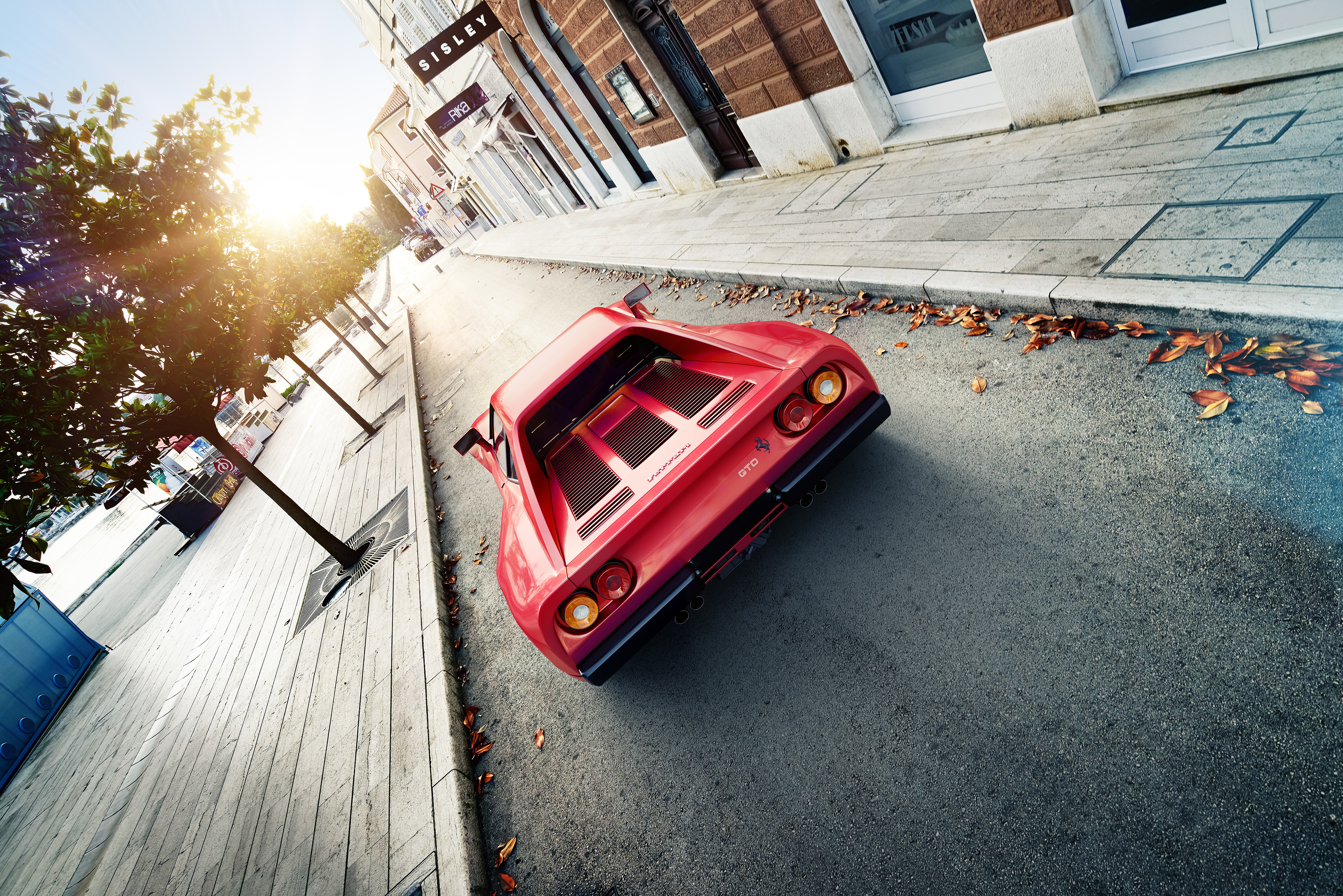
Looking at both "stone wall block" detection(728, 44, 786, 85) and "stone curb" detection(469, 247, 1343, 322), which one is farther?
"stone wall block" detection(728, 44, 786, 85)

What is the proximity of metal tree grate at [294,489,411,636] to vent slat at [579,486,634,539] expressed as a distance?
4.41 meters

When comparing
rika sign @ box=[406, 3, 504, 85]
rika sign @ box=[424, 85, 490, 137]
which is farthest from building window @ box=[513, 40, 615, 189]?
rika sign @ box=[406, 3, 504, 85]

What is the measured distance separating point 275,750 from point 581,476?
3734 millimetres

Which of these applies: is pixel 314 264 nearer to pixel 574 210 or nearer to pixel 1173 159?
pixel 574 210

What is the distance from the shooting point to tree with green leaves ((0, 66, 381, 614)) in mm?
4098

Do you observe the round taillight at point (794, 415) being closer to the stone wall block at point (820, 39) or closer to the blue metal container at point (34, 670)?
the stone wall block at point (820, 39)

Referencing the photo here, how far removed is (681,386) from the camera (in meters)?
3.64

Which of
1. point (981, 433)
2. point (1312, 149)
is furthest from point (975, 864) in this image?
point (1312, 149)

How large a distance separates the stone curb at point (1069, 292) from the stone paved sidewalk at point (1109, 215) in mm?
11

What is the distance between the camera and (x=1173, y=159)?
4.07 m

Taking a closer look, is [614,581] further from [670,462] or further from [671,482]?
[670,462]

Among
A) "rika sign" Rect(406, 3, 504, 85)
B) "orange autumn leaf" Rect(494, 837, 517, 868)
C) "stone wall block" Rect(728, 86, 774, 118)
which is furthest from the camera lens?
"rika sign" Rect(406, 3, 504, 85)

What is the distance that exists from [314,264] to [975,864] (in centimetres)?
1672

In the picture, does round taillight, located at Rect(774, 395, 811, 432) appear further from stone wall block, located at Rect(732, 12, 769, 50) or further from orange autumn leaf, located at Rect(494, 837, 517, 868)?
stone wall block, located at Rect(732, 12, 769, 50)
